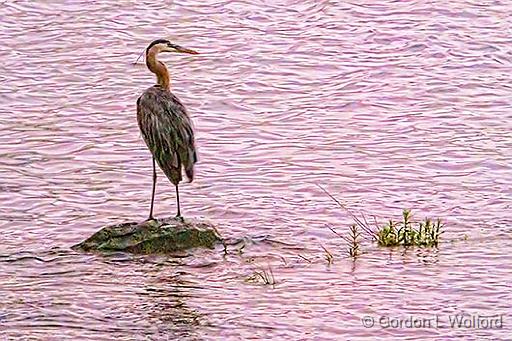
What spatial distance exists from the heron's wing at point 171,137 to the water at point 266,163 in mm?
611

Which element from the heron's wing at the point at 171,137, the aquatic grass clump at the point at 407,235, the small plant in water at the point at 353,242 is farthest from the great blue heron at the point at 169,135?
the aquatic grass clump at the point at 407,235

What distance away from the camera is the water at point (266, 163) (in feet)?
28.8

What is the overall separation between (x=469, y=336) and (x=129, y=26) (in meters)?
9.70

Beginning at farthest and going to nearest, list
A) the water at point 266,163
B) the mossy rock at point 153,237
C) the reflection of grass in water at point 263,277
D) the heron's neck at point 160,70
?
1. the heron's neck at point 160,70
2. the mossy rock at point 153,237
3. the reflection of grass in water at point 263,277
4. the water at point 266,163

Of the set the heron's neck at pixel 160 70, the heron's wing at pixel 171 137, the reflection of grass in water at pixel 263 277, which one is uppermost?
the heron's neck at pixel 160 70

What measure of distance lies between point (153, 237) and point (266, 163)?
2.65 m

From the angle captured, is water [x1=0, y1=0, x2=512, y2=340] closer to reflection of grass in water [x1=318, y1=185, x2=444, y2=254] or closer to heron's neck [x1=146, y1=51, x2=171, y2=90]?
reflection of grass in water [x1=318, y1=185, x2=444, y2=254]

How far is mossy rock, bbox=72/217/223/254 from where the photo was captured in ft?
32.6

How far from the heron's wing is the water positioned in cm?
61

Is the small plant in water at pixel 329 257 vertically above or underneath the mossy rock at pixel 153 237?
underneath

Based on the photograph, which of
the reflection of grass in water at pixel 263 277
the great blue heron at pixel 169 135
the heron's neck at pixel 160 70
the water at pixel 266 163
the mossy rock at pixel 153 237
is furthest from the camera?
the heron's neck at pixel 160 70

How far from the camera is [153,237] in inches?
391

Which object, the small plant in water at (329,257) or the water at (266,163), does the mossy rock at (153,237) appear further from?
the small plant in water at (329,257)

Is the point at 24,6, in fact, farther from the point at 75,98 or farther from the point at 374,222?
the point at 374,222
